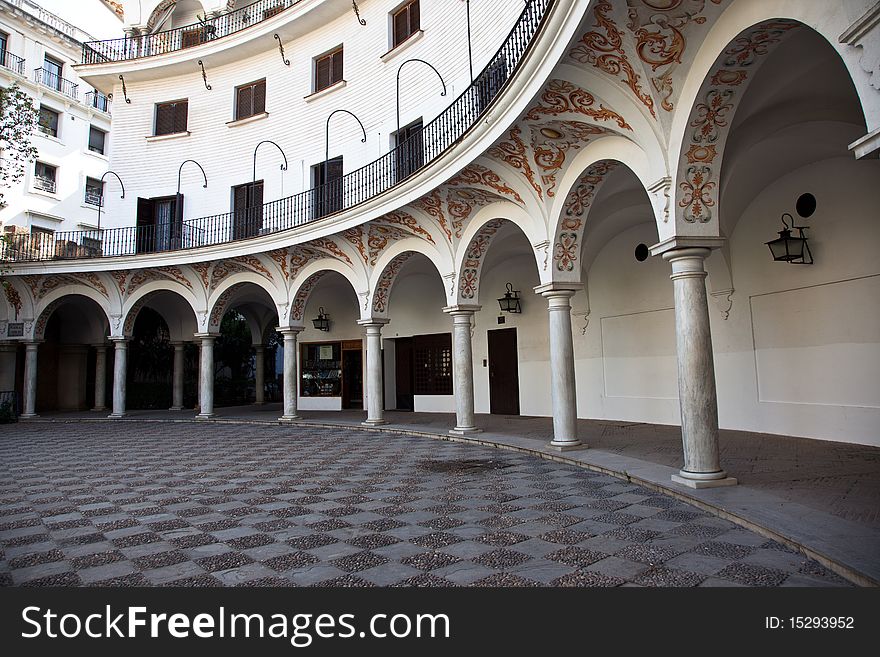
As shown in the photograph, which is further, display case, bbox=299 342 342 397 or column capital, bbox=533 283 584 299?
display case, bbox=299 342 342 397

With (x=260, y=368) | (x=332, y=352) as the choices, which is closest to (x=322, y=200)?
(x=332, y=352)

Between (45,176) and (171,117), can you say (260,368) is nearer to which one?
(171,117)

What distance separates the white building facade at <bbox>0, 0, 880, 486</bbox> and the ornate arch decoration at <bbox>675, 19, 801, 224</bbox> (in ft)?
0.08

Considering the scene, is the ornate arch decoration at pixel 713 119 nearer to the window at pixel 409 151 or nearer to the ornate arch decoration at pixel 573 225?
the ornate arch decoration at pixel 573 225

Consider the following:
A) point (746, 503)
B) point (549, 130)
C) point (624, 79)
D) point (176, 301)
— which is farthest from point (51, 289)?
point (746, 503)

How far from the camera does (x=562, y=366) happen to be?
9.09 meters

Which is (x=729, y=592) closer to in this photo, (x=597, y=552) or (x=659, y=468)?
(x=597, y=552)

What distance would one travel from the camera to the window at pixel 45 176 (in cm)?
2416

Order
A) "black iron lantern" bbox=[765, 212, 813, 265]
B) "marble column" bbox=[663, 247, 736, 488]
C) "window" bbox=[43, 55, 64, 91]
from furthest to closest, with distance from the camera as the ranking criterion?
"window" bbox=[43, 55, 64, 91]
"black iron lantern" bbox=[765, 212, 813, 265]
"marble column" bbox=[663, 247, 736, 488]

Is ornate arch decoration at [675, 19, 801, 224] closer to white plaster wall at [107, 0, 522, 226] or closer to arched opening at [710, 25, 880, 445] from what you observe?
arched opening at [710, 25, 880, 445]

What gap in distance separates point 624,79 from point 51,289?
1959 centimetres

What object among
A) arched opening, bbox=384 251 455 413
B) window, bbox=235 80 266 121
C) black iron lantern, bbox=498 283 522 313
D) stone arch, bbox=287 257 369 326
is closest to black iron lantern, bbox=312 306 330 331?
arched opening, bbox=384 251 455 413

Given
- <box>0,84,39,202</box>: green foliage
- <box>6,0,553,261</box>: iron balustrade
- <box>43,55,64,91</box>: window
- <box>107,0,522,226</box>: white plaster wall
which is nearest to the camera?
<box>6,0,553,261</box>: iron balustrade

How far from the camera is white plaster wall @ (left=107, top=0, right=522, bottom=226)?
1258 centimetres
